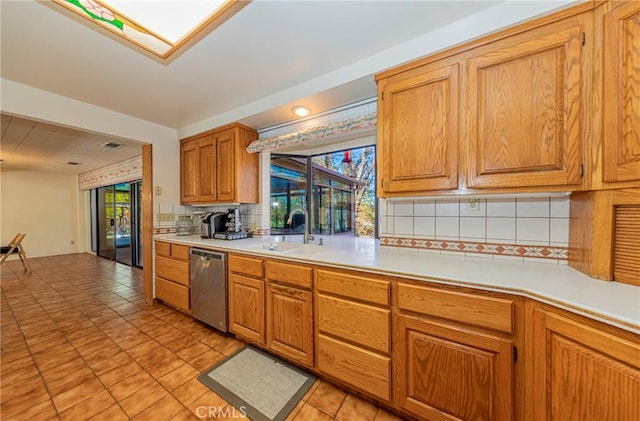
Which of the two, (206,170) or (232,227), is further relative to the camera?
(206,170)

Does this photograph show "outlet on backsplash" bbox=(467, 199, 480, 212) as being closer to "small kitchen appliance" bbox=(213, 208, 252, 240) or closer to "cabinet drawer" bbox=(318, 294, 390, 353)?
"cabinet drawer" bbox=(318, 294, 390, 353)

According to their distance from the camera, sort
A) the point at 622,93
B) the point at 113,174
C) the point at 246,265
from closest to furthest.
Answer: the point at 622,93
the point at 246,265
the point at 113,174

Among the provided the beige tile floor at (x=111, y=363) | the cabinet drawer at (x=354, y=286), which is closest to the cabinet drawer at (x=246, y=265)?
the cabinet drawer at (x=354, y=286)

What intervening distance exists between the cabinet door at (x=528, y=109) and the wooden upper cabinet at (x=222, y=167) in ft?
7.09

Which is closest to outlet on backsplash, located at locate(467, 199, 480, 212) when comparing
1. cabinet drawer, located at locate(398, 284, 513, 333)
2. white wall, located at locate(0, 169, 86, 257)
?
cabinet drawer, located at locate(398, 284, 513, 333)

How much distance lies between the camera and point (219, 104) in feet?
7.97

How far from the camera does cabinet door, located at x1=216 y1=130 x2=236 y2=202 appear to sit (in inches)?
103

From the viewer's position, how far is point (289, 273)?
1.68m

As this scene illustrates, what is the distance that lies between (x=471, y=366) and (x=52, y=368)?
111 inches

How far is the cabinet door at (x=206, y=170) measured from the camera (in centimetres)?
278

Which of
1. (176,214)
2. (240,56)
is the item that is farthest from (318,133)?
(176,214)

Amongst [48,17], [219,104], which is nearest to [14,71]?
[48,17]

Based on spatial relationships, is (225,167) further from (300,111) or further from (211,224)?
(300,111)

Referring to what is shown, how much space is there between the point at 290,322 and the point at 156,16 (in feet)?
6.43
